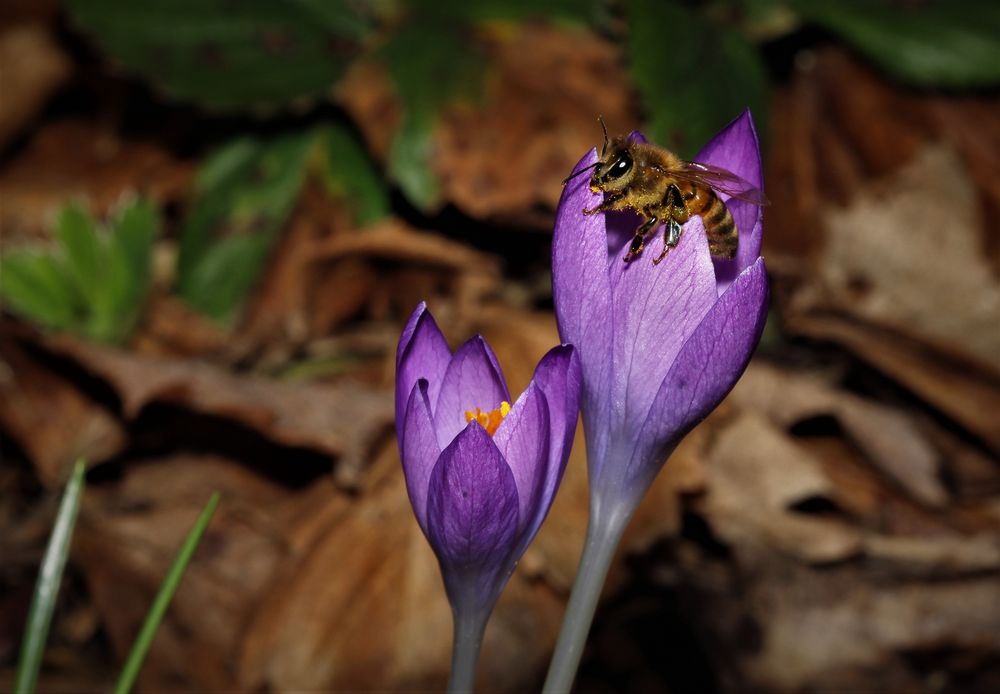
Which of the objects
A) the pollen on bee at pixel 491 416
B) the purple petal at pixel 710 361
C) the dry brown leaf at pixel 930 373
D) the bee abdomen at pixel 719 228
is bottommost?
the pollen on bee at pixel 491 416

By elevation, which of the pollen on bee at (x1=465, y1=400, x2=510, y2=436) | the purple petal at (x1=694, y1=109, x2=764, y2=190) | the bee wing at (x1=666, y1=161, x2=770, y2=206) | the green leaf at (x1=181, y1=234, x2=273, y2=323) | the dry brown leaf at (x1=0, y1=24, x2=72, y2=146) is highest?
the dry brown leaf at (x1=0, y1=24, x2=72, y2=146)

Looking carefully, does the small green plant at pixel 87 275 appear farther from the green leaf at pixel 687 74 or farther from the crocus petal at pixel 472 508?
the crocus petal at pixel 472 508

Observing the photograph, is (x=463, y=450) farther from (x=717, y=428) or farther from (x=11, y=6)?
A: (x=11, y=6)

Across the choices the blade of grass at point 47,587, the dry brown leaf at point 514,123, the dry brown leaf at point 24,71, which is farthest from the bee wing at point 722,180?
the dry brown leaf at point 24,71

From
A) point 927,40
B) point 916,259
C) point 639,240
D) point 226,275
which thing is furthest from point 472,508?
point 927,40

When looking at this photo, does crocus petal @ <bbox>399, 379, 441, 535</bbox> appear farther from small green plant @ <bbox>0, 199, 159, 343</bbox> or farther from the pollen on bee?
small green plant @ <bbox>0, 199, 159, 343</bbox>

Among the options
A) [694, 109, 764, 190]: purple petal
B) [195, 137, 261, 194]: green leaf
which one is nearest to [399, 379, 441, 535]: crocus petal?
[694, 109, 764, 190]: purple petal

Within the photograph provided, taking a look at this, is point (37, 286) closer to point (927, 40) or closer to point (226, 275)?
point (226, 275)
